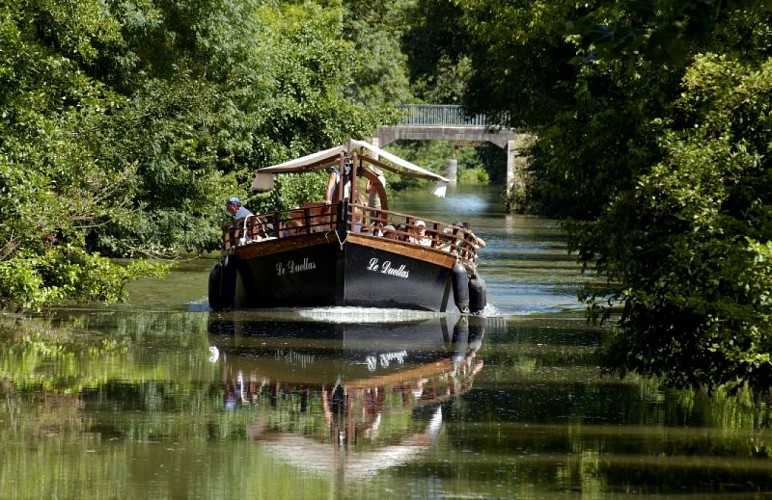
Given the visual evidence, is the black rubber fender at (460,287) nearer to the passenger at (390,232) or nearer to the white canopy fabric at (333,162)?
the passenger at (390,232)

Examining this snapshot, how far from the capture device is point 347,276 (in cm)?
2531

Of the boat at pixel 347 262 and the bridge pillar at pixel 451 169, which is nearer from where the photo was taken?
the boat at pixel 347 262

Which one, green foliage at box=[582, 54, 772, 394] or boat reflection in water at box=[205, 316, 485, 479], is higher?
green foliage at box=[582, 54, 772, 394]

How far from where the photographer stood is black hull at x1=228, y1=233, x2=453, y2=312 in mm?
25344

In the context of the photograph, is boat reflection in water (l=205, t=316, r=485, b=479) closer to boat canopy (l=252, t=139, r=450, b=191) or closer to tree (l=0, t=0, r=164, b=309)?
tree (l=0, t=0, r=164, b=309)

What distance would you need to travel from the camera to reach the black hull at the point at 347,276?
25344 millimetres

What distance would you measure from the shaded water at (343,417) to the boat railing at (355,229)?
205 cm

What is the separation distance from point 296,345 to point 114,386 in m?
4.76

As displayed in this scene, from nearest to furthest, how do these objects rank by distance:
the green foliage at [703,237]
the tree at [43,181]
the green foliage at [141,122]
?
the green foliage at [703,237], the tree at [43,181], the green foliage at [141,122]

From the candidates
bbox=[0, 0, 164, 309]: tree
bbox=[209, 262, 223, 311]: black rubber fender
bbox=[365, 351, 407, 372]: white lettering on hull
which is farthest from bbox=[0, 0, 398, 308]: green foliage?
bbox=[365, 351, 407, 372]: white lettering on hull

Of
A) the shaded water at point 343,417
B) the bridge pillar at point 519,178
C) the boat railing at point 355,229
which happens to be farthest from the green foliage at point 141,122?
the bridge pillar at point 519,178

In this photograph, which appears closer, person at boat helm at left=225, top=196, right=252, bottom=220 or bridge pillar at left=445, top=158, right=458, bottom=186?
person at boat helm at left=225, top=196, right=252, bottom=220

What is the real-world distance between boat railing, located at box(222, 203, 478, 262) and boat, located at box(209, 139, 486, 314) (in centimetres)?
2

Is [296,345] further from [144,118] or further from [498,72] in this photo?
[498,72]
